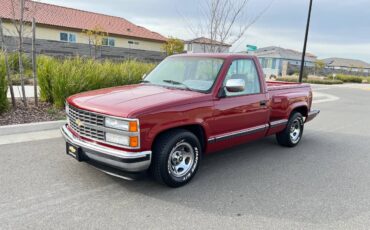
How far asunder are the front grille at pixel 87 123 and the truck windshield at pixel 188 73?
4.59 feet

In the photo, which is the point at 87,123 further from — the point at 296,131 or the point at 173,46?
the point at 173,46

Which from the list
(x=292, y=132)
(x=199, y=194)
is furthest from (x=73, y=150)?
(x=292, y=132)

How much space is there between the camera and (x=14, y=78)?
11938mm

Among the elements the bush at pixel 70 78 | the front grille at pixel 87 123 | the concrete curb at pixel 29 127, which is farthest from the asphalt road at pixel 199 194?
the bush at pixel 70 78

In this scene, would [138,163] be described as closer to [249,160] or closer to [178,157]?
[178,157]

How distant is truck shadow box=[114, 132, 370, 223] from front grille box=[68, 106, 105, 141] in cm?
82

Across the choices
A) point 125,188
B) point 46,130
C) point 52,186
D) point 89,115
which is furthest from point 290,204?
point 46,130

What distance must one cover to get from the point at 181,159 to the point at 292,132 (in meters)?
3.22

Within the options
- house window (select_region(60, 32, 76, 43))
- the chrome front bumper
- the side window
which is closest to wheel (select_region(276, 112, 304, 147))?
the side window

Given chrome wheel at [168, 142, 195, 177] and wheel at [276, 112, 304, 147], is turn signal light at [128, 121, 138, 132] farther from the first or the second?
wheel at [276, 112, 304, 147]

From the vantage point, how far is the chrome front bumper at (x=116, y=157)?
11.4ft

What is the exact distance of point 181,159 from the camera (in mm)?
4180

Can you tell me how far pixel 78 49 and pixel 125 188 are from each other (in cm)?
2331

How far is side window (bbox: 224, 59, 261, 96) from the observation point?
4784 mm
